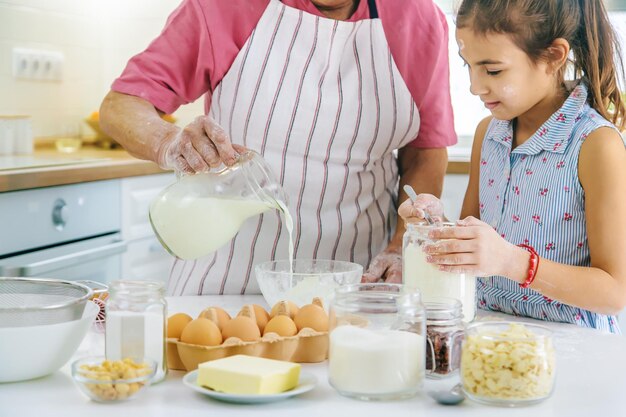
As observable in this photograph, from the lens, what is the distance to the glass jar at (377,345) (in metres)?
0.99

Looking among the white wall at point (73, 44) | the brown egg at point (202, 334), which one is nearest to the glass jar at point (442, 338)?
the brown egg at point (202, 334)

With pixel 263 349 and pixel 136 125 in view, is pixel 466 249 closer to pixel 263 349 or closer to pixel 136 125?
pixel 263 349

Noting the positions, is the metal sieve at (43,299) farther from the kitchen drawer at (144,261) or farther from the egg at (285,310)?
the kitchen drawer at (144,261)

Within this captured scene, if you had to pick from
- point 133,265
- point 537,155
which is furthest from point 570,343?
point 133,265

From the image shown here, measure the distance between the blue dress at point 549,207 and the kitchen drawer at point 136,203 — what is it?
1.50m

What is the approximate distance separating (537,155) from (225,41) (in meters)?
0.66

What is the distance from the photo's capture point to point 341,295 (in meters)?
1.06

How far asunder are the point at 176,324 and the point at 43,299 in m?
0.20

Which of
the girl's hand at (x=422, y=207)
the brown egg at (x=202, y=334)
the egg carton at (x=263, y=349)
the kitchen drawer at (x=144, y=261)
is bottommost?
the kitchen drawer at (x=144, y=261)

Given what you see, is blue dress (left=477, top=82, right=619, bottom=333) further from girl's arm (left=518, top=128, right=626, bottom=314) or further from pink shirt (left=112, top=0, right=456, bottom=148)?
pink shirt (left=112, top=0, right=456, bottom=148)

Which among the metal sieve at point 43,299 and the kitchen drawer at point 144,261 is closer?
the metal sieve at point 43,299

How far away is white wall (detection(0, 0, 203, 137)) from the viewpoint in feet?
10.4

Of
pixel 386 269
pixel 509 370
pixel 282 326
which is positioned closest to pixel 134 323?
pixel 282 326

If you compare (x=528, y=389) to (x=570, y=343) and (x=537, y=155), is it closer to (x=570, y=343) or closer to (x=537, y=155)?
(x=570, y=343)
